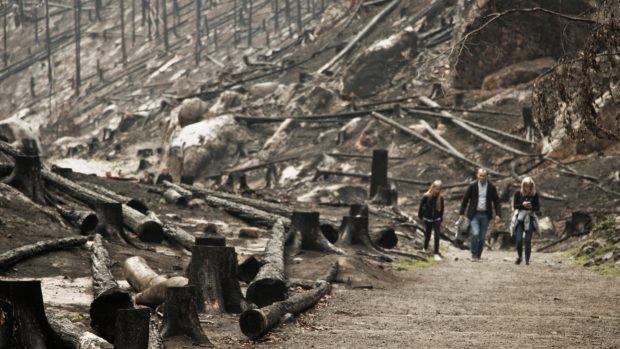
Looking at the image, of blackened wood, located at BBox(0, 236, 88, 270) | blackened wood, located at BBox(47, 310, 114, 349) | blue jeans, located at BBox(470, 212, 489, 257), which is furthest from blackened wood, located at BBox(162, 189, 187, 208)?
blackened wood, located at BBox(47, 310, 114, 349)

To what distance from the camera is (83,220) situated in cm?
1335

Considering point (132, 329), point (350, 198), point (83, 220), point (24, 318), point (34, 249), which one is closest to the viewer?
point (132, 329)

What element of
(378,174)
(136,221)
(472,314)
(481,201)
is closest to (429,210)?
(481,201)

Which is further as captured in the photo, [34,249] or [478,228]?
[478,228]

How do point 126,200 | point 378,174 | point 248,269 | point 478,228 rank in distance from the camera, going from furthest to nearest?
point 378,174 < point 126,200 < point 478,228 < point 248,269

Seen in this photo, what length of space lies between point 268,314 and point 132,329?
1802 millimetres

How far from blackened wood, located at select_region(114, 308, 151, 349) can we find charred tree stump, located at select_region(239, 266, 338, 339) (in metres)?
1.46

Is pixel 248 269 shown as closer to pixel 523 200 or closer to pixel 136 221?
pixel 136 221

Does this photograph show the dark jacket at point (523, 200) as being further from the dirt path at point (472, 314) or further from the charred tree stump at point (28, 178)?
the charred tree stump at point (28, 178)

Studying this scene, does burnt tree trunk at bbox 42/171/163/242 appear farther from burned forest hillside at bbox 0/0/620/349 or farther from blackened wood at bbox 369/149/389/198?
blackened wood at bbox 369/149/389/198

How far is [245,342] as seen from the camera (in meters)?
6.89

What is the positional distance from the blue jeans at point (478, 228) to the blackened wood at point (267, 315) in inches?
263

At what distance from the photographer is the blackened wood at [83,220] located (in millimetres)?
13266

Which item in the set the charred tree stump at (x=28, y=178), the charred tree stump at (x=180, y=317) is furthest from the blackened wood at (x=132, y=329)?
the charred tree stump at (x=28, y=178)
